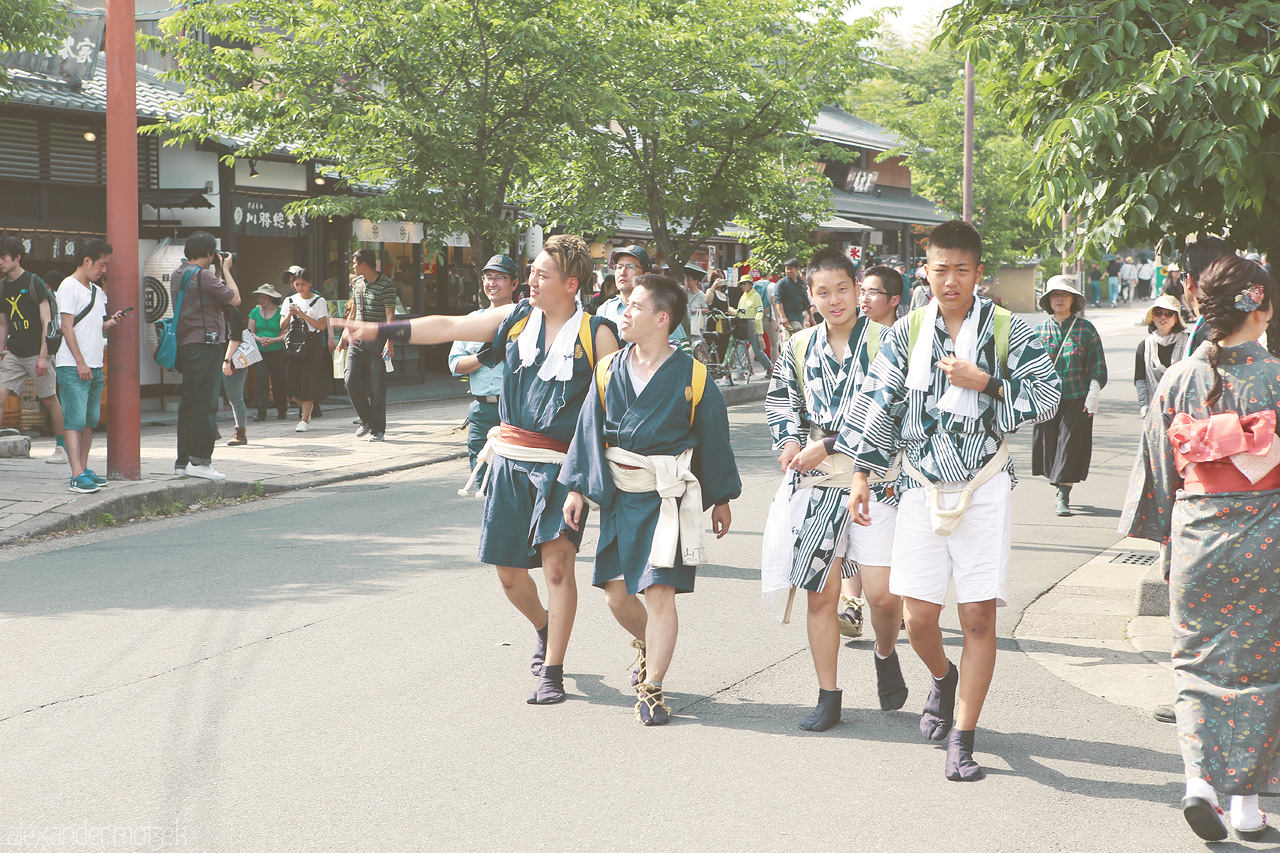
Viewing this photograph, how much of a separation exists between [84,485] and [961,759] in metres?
7.59

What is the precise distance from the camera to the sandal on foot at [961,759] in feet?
13.5

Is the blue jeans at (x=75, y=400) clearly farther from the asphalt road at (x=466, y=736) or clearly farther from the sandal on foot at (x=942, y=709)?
the sandal on foot at (x=942, y=709)

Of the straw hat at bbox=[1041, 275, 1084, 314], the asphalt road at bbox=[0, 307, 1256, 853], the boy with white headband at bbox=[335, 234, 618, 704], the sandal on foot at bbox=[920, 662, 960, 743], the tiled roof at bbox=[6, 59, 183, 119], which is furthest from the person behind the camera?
the tiled roof at bbox=[6, 59, 183, 119]

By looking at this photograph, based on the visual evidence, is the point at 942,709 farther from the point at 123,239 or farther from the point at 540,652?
the point at 123,239

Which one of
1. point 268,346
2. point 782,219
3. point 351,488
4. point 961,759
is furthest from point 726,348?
point 961,759

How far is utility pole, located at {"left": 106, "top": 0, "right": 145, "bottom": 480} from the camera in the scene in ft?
32.6

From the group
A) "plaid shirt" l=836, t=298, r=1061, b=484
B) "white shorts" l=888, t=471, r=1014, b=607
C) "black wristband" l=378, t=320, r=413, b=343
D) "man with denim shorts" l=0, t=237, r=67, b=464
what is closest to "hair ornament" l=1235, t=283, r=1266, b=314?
"plaid shirt" l=836, t=298, r=1061, b=484

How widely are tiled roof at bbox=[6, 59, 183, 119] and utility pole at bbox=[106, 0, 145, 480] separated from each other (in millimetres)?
3232

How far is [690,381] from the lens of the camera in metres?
4.83

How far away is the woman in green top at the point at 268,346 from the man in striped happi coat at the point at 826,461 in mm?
11073

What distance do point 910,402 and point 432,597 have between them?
11.0 feet

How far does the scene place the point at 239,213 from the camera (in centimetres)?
1669

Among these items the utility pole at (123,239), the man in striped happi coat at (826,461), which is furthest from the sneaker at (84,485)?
the man in striped happi coat at (826,461)

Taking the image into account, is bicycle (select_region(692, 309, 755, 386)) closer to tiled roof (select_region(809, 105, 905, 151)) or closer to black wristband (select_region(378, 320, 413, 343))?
black wristband (select_region(378, 320, 413, 343))
